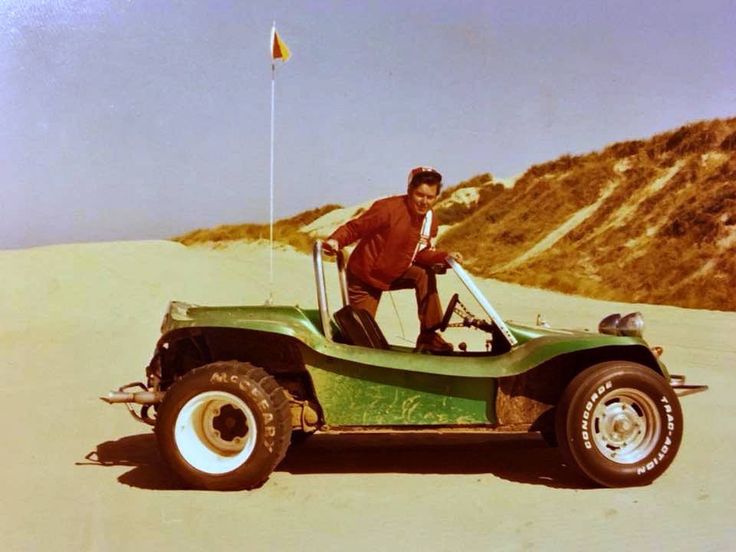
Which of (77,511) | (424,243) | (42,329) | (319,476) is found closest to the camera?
(77,511)

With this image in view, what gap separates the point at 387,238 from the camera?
6203 millimetres

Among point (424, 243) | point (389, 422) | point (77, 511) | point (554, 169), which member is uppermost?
point (554, 169)

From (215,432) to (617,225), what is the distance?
70.3ft

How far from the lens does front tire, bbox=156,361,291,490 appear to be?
5406 mm

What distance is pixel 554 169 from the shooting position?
33531 mm

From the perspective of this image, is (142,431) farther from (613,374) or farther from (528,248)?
(528,248)

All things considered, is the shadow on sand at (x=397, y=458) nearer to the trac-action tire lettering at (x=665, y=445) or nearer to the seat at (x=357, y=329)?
the trac-action tire lettering at (x=665, y=445)

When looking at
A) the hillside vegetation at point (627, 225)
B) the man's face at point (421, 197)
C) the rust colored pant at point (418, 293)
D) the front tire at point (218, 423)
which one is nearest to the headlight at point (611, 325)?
the rust colored pant at point (418, 293)

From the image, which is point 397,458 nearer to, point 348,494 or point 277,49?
point 348,494

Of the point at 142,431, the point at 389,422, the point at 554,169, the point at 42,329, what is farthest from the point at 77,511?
the point at 554,169

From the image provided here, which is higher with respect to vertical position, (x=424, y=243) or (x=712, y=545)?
(x=424, y=243)

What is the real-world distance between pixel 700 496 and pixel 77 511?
3732 millimetres

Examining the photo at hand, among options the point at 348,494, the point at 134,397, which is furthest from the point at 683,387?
the point at 134,397

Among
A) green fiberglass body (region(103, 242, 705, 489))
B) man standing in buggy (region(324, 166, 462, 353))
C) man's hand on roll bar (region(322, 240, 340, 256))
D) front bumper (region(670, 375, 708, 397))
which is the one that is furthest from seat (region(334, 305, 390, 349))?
front bumper (region(670, 375, 708, 397))
